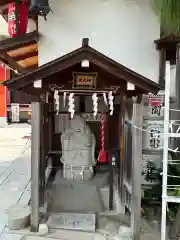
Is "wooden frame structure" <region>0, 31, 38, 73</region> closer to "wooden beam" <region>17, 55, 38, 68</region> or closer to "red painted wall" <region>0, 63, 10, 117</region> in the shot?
"wooden beam" <region>17, 55, 38, 68</region>

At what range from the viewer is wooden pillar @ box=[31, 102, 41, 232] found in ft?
20.6

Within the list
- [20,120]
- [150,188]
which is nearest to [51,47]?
[150,188]

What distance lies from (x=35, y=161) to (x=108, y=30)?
363 cm

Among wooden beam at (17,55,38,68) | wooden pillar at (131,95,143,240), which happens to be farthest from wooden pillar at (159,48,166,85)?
wooden beam at (17,55,38,68)

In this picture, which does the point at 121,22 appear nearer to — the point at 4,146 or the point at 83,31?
the point at 83,31

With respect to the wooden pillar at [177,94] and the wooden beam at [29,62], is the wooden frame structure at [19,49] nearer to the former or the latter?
the wooden beam at [29,62]

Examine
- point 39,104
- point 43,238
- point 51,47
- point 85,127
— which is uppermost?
point 51,47

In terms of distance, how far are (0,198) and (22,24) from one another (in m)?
4.51

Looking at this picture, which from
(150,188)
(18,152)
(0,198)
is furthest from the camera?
(18,152)

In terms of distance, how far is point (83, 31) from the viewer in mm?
7777

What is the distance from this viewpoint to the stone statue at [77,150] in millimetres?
7766

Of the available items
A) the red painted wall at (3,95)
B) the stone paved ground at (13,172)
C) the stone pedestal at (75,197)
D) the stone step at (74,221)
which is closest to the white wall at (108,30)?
the stone pedestal at (75,197)

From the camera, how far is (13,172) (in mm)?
11727

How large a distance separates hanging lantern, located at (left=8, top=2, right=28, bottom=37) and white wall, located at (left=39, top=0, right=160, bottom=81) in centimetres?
43
